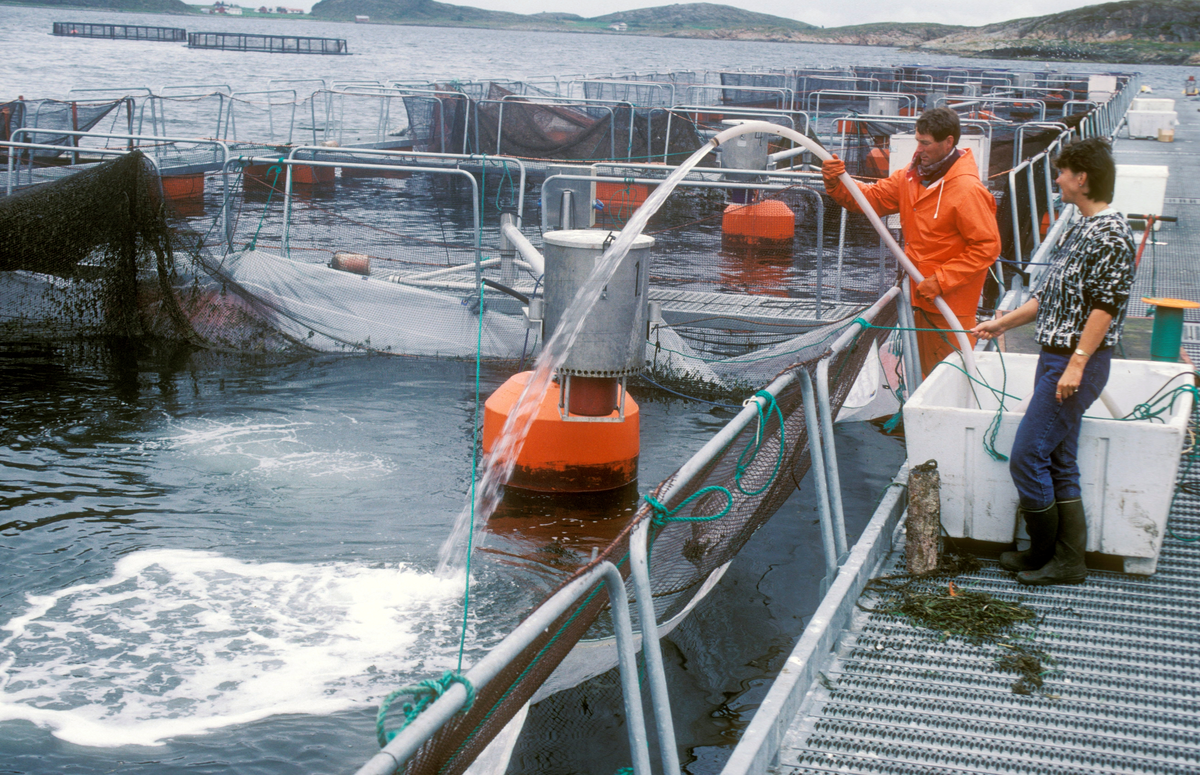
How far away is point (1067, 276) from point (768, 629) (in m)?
2.74

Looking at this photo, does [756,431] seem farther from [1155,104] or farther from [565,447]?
[1155,104]

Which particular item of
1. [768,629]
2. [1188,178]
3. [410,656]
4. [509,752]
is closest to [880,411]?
[768,629]

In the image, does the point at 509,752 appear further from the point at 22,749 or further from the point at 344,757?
the point at 22,749

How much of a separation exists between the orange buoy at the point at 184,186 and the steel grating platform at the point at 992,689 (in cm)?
1729

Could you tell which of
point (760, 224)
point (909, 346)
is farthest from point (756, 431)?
point (760, 224)

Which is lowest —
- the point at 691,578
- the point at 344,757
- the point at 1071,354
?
the point at 344,757

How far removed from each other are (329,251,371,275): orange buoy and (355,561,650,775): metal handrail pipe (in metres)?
9.69

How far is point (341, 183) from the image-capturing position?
2439cm

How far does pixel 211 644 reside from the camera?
18.6 feet

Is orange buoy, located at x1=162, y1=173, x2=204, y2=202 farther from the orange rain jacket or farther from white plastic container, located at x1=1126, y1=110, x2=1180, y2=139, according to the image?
white plastic container, located at x1=1126, y1=110, x2=1180, y2=139

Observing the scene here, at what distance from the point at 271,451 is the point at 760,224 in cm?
889

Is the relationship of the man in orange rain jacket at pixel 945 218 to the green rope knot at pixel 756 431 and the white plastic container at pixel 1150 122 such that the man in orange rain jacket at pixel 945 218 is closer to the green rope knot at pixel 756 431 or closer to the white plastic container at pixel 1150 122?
the green rope knot at pixel 756 431

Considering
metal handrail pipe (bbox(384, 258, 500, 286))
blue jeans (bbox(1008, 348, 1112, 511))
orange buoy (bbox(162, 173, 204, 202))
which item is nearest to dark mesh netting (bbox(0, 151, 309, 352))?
metal handrail pipe (bbox(384, 258, 500, 286))

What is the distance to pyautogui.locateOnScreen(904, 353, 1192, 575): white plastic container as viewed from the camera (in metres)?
4.58
